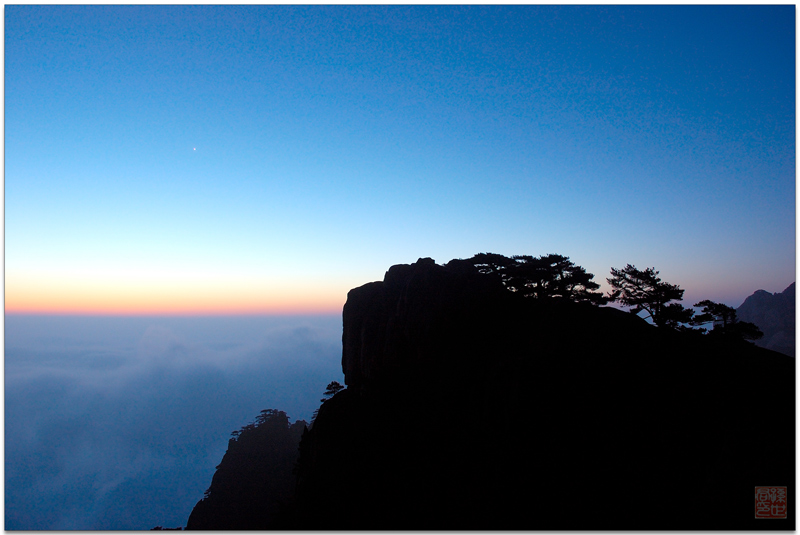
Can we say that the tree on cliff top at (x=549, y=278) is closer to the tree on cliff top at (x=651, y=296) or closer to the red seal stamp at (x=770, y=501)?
the tree on cliff top at (x=651, y=296)

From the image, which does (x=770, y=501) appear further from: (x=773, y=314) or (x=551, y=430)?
(x=773, y=314)

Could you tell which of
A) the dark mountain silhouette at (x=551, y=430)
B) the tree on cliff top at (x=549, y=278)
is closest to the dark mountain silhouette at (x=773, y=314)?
the tree on cliff top at (x=549, y=278)

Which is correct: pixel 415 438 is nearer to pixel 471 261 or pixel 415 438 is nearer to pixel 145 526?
pixel 471 261

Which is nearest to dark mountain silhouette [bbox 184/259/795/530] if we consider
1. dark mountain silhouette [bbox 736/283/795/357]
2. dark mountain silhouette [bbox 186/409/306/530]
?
dark mountain silhouette [bbox 186/409/306/530]

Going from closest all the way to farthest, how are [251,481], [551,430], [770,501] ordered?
[770,501]
[551,430]
[251,481]

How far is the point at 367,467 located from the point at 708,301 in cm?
3213

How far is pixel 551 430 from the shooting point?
16.0 metres

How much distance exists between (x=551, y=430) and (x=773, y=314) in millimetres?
197869

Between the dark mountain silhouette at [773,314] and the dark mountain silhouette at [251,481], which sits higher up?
the dark mountain silhouette at [773,314]

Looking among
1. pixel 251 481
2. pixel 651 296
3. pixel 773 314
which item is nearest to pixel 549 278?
pixel 651 296

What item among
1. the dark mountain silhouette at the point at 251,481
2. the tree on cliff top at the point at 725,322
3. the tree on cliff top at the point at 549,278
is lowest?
the dark mountain silhouette at the point at 251,481

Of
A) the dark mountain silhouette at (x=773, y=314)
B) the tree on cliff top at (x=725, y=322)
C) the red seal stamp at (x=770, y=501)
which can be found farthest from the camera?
the dark mountain silhouette at (x=773, y=314)

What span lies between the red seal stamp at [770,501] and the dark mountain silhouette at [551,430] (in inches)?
10.8

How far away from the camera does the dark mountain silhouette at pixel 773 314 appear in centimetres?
12088
